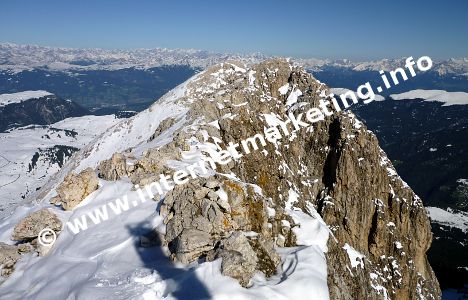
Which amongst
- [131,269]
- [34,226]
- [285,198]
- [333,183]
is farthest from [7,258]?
[333,183]

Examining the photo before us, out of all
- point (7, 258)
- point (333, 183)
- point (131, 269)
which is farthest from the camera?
point (333, 183)

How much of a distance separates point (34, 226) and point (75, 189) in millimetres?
4976

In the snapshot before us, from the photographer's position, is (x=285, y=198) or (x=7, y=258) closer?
(x=7, y=258)

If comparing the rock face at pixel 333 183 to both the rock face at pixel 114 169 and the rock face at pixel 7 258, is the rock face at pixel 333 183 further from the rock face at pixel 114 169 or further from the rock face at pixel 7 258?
the rock face at pixel 7 258

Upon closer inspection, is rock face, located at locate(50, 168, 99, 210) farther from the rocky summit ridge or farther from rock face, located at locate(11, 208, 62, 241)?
rock face, located at locate(11, 208, 62, 241)

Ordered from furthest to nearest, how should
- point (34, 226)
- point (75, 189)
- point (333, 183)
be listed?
point (333, 183)
point (75, 189)
point (34, 226)

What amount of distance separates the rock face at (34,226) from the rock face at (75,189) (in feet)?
8.89

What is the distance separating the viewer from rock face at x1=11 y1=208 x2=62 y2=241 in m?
31.1

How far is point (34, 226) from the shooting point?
31219 mm

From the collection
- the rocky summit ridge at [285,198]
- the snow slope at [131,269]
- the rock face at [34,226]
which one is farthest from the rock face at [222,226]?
the rock face at [34,226]

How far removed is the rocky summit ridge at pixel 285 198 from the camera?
86.0 ft

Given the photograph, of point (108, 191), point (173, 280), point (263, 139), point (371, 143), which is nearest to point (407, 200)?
point (371, 143)

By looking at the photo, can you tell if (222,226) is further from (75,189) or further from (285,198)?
(285,198)

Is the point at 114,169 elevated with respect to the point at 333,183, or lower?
elevated
